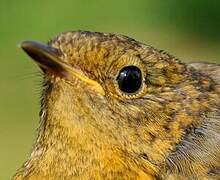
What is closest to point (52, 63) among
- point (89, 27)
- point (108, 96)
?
point (108, 96)

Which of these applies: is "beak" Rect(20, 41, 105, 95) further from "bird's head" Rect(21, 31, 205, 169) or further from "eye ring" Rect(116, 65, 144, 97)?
"eye ring" Rect(116, 65, 144, 97)

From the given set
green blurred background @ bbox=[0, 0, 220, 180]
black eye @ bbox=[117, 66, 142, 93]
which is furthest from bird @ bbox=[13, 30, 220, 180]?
green blurred background @ bbox=[0, 0, 220, 180]

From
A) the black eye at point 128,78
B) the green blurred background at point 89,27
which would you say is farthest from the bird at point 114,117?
the green blurred background at point 89,27

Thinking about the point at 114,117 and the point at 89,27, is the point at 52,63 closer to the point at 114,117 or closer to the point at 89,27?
the point at 114,117

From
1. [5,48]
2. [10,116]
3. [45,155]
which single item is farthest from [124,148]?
[5,48]

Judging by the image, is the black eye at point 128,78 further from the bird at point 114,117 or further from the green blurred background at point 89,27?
the green blurred background at point 89,27

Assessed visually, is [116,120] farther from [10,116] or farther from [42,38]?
[42,38]
